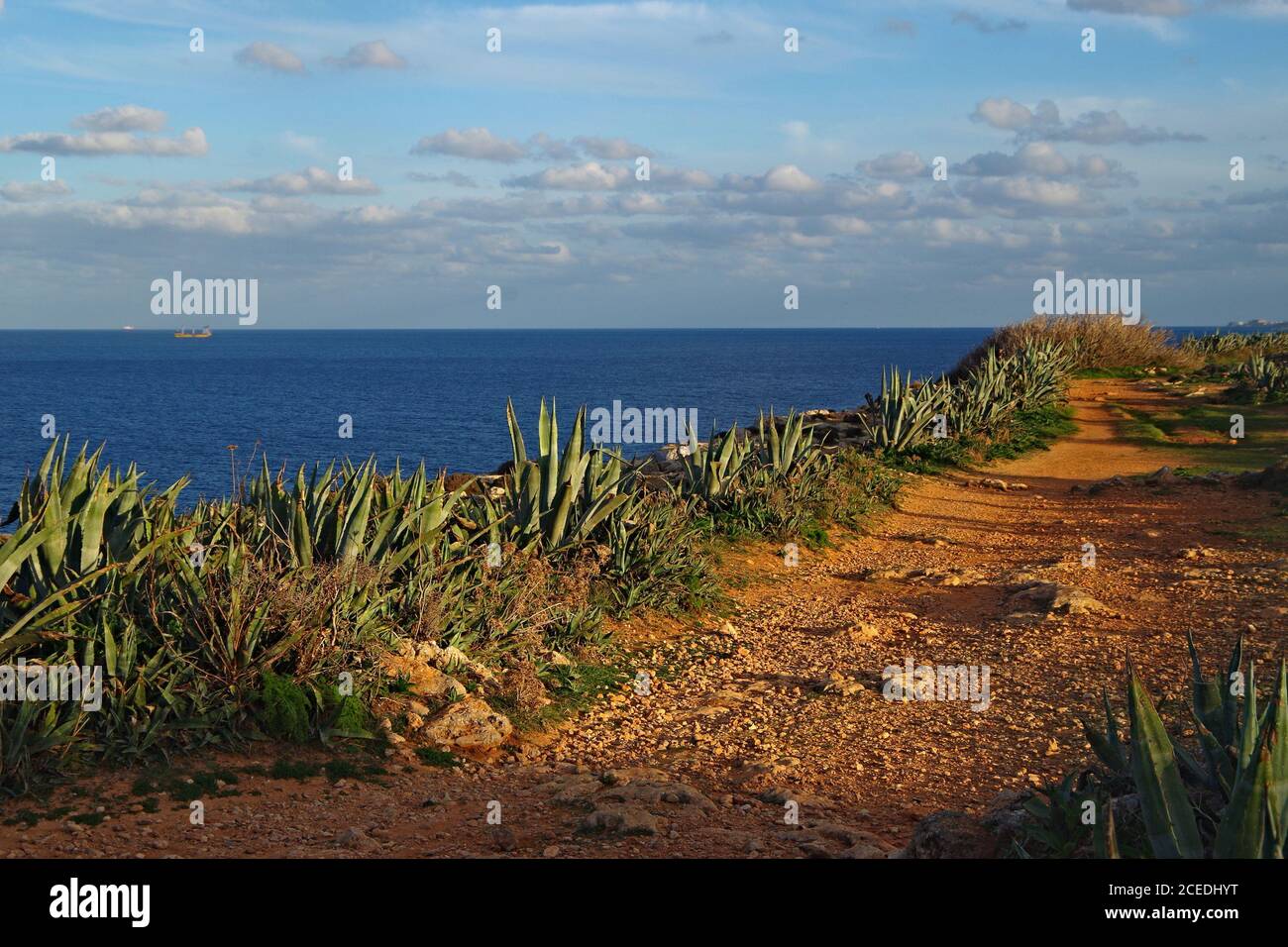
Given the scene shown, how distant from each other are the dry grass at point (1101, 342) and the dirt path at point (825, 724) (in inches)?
738

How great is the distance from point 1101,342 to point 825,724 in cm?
2706

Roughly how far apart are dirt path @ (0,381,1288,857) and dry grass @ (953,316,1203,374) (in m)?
18.8

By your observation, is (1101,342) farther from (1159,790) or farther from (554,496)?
(1159,790)

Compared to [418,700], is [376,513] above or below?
above

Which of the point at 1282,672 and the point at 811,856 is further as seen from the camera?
the point at 811,856

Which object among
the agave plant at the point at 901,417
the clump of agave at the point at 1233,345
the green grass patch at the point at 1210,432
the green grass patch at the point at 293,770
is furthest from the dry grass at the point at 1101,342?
the green grass patch at the point at 293,770

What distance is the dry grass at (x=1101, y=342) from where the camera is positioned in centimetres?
2941

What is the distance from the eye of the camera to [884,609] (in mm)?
8773

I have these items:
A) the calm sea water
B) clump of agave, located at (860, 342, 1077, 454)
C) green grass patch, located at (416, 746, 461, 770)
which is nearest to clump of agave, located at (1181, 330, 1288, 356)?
clump of agave, located at (860, 342, 1077, 454)

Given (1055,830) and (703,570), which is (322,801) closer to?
(1055,830)

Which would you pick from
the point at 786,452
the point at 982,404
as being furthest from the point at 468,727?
the point at 982,404

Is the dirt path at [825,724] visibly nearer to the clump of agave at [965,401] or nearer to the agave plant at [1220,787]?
the agave plant at [1220,787]

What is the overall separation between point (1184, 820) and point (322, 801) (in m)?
3.38

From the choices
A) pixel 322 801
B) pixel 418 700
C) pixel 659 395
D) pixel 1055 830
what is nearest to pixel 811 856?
pixel 1055 830
